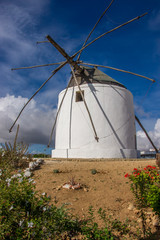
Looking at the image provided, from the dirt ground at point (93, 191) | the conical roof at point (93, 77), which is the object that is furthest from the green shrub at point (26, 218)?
the conical roof at point (93, 77)

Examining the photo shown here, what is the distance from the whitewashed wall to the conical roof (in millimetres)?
552

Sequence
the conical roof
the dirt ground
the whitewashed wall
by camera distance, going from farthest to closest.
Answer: the conical roof → the whitewashed wall → the dirt ground

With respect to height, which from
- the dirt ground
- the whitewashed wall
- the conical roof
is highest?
the conical roof

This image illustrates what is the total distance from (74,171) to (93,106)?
6507mm

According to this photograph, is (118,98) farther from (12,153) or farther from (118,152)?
(12,153)

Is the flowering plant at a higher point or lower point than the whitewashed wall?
lower

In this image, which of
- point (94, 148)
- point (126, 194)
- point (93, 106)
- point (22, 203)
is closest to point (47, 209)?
point (22, 203)

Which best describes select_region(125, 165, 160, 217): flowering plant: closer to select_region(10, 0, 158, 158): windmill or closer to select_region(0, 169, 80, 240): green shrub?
select_region(0, 169, 80, 240): green shrub

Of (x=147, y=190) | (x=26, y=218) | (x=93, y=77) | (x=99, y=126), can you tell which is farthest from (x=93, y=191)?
(x=93, y=77)

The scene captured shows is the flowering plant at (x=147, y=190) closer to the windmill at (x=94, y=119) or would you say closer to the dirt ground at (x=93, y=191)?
the dirt ground at (x=93, y=191)

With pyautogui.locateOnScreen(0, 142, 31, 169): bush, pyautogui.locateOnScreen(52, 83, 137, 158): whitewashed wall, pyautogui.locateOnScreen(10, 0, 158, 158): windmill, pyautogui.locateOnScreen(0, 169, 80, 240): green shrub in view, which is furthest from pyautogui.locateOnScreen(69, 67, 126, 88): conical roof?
pyautogui.locateOnScreen(0, 169, 80, 240): green shrub

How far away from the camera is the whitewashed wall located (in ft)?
40.9

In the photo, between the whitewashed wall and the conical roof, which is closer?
the whitewashed wall

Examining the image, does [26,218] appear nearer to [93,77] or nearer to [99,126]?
[99,126]
